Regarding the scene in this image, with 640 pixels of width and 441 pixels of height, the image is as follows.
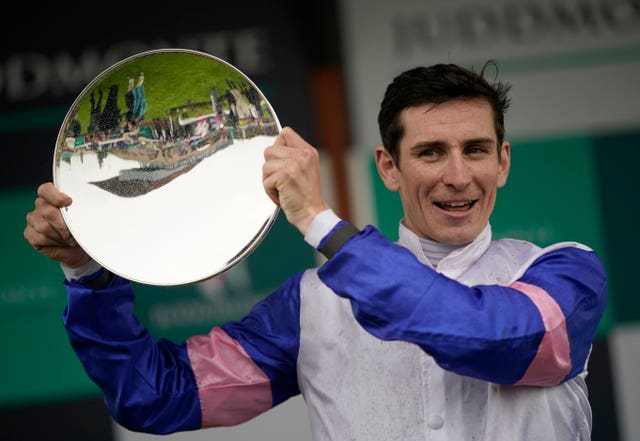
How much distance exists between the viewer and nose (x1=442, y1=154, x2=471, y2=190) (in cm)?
171

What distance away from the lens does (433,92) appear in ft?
5.82

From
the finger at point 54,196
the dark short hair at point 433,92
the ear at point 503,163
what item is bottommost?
the ear at point 503,163

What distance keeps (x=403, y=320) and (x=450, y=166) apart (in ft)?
1.20

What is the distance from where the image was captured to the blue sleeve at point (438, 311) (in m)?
1.48

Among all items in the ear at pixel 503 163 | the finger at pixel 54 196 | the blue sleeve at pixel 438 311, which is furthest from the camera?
the ear at pixel 503 163

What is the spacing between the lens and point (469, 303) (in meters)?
1.50

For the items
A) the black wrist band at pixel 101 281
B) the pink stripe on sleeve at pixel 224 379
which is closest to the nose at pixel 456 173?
the pink stripe on sleeve at pixel 224 379

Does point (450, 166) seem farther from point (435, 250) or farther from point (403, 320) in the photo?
point (403, 320)

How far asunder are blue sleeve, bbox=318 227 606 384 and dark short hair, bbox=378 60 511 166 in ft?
1.21

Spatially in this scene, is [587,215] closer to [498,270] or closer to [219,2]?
[219,2]

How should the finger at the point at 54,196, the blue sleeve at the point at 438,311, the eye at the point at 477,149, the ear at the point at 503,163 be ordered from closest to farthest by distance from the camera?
1. the blue sleeve at the point at 438,311
2. the finger at the point at 54,196
3. the eye at the point at 477,149
4. the ear at the point at 503,163

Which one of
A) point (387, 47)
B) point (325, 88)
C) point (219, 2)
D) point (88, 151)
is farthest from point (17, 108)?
point (88, 151)

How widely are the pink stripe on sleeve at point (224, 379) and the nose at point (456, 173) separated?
0.51 meters

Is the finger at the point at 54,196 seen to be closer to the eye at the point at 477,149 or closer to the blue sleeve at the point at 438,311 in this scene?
the blue sleeve at the point at 438,311
